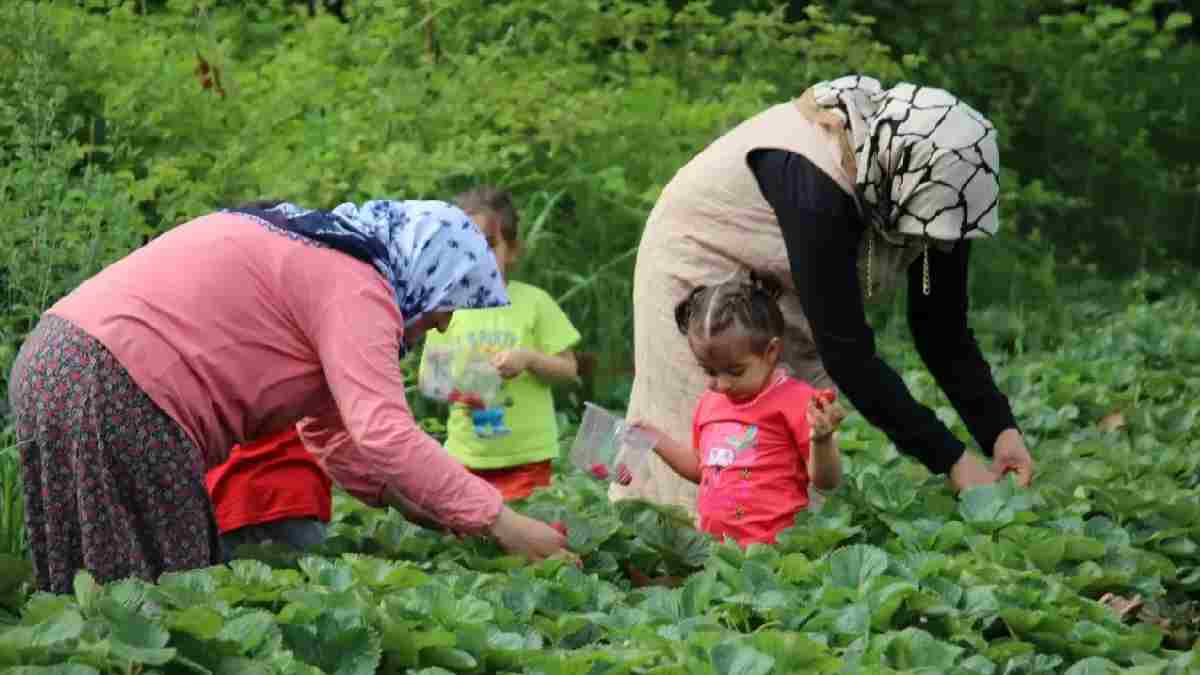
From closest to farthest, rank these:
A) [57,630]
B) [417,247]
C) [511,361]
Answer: [57,630]
[417,247]
[511,361]

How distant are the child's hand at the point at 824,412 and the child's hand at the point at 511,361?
204 centimetres

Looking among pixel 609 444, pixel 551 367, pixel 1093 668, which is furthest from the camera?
pixel 551 367

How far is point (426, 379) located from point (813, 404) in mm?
2310

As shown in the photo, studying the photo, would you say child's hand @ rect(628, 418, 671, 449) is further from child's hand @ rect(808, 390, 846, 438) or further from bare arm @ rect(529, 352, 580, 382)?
bare arm @ rect(529, 352, 580, 382)

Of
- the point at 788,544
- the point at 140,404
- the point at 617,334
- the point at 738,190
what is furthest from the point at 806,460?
the point at 617,334

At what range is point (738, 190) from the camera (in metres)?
4.93

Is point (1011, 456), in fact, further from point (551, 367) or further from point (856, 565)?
point (551, 367)

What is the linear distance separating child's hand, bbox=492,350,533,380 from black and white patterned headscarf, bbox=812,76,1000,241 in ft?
6.19

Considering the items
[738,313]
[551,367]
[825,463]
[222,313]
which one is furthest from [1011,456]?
[222,313]

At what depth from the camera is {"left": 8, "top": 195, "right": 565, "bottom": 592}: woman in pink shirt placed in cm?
395

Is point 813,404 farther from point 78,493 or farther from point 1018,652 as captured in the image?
point 78,493

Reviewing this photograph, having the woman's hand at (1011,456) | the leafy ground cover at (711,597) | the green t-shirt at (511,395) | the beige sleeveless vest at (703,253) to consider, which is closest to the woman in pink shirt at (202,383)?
the leafy ground cover at (711,597)

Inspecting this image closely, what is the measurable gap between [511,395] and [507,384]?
44 mm

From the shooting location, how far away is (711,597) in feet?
13.0
